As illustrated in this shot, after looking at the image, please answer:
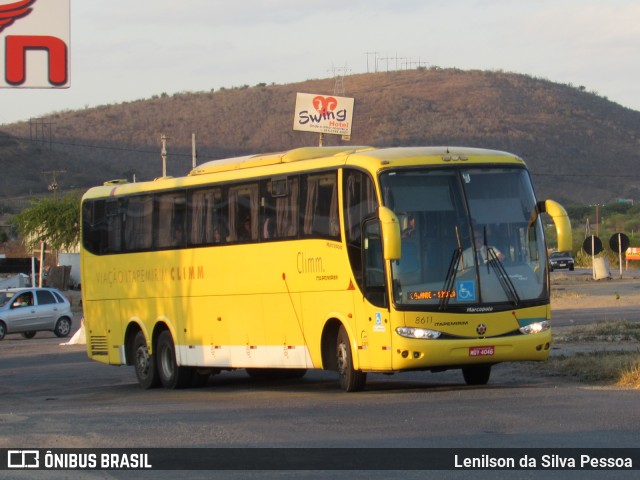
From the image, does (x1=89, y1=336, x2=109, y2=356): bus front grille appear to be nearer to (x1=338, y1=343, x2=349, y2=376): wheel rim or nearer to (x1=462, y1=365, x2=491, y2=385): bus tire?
(x1=338, y1=343, x2=349, y2=376): wheel rim

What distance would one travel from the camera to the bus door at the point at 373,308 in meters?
16.0

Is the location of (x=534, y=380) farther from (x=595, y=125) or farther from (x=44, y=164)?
(x=595, y=125)

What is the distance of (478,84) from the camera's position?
150m

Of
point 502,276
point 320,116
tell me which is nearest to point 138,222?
point 502,276

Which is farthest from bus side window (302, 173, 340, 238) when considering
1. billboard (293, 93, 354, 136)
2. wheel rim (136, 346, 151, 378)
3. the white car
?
billboard (293, 93, 354, 136)

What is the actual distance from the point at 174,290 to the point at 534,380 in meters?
6.10

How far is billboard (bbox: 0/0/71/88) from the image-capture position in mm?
15680

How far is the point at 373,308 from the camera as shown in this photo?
53.2ft

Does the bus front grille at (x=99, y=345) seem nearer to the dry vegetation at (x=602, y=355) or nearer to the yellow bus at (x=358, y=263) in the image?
the yellow bus at (x=358, y=263)

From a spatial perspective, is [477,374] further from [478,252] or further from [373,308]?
[373,308]

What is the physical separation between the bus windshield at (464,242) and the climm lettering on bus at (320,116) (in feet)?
160

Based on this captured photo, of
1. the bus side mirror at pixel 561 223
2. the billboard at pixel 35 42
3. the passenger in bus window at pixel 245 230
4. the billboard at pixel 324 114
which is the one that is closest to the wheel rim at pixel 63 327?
the passenger in bus window at pixel 245 230

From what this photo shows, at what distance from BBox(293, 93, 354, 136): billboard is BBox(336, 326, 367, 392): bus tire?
4805cm

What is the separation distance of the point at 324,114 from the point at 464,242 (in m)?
50.2
